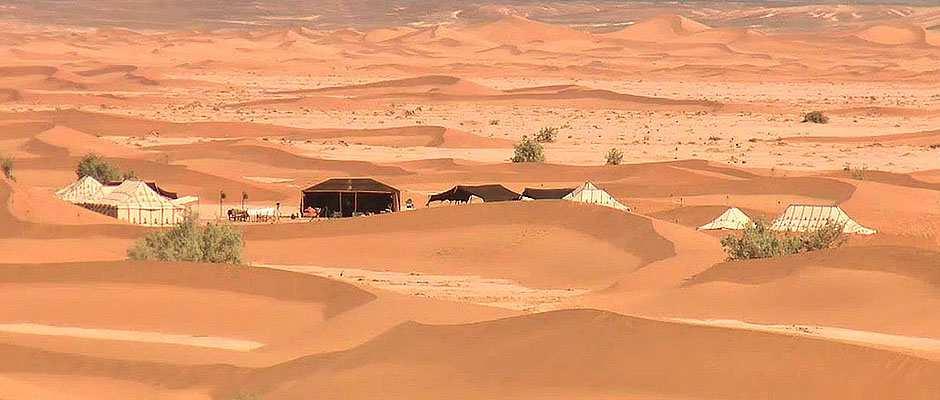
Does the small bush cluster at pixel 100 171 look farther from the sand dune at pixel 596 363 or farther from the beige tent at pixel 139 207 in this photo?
the sand dune at pixel 596 363

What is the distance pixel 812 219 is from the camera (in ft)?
107

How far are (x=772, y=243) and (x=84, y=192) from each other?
→ 52.6ft

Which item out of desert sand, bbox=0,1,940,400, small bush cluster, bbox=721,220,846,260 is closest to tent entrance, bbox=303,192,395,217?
desert sand, bbox=0,1,940,400

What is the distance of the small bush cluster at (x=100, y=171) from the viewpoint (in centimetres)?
4300

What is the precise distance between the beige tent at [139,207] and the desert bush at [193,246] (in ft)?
27.3

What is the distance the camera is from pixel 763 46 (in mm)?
139500

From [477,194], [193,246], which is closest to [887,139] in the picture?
[477,194]

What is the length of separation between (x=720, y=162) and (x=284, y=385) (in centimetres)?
3450

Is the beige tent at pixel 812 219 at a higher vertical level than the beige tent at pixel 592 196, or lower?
higher

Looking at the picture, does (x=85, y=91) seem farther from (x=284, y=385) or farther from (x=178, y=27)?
(x=178, y=27)

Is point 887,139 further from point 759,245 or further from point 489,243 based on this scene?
point 759,245

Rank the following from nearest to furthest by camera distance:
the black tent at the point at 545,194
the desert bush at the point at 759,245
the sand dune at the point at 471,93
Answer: the desert bush at the point at 759,245 < the black tent at the point at 545,194 < the sand dune at the point at 471,93

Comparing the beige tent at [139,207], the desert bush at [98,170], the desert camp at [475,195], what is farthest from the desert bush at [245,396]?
the desert bush at [98,170]

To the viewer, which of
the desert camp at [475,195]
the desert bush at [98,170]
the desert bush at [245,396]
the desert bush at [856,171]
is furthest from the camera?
the desert bush at [856,171]
